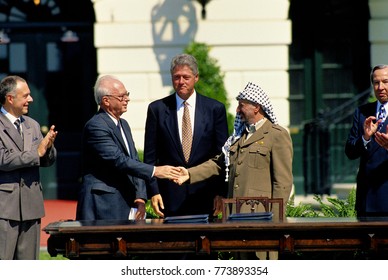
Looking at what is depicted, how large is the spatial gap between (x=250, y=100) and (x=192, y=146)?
3.21ft

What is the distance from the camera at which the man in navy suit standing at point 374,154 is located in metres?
9.36

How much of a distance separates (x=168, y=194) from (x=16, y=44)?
31.0 feet

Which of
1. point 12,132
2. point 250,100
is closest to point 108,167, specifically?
point 12,132

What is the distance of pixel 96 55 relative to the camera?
18828 mm

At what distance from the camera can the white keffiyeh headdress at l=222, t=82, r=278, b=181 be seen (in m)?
9.28

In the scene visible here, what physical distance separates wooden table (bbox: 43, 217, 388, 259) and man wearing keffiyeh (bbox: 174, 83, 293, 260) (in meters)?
0.71

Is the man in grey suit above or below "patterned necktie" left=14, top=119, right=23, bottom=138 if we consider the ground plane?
below

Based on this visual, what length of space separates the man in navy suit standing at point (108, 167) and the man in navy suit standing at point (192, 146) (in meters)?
0.39

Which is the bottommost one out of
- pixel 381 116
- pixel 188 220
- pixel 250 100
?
pixel 188 220

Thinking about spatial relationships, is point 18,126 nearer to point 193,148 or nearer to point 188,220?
point 193,148

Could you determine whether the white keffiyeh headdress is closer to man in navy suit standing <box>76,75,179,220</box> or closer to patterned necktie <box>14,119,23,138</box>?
man in navy suit standing <box>76,75,179,220</box>

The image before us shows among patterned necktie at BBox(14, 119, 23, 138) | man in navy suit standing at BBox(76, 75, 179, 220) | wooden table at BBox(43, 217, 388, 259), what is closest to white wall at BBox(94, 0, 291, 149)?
man in navy suit standing at BBox(76, 75, 179, 220)

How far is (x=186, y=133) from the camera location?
1012 cm

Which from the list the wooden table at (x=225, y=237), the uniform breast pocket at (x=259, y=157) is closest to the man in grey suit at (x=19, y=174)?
the wooden table at (x=225, y=237)
